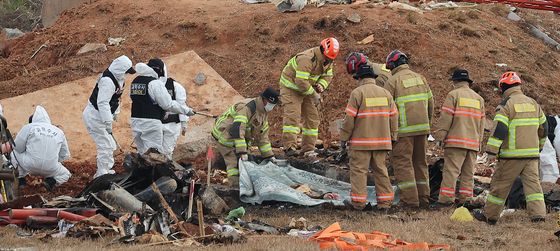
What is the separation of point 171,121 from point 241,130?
2.23 metres

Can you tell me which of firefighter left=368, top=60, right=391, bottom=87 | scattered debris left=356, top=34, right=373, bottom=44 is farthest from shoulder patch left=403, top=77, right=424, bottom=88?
scattered debris left=356, top=34, right=373, bottom=44

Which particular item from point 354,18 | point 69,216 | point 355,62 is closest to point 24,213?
point 69,216

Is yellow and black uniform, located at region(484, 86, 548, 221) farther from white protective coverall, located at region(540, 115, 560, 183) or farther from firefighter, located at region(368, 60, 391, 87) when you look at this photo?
white protective coverall, located at region(540, 115, 560, 183)

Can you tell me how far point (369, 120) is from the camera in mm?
13836

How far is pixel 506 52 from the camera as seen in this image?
71.9 feet

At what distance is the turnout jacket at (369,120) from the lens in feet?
45.2

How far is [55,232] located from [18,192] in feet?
13.3

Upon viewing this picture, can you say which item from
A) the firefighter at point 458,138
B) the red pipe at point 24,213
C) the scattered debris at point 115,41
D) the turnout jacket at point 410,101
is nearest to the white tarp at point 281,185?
the firefighter at point 458,138

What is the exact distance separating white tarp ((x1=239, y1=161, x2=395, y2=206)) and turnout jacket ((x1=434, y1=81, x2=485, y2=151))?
137 cm

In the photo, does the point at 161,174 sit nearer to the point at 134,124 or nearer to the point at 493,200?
the point at 134,124

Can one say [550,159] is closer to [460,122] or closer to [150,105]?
[460,122]

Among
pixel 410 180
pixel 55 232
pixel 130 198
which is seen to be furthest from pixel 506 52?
pixel 55 232

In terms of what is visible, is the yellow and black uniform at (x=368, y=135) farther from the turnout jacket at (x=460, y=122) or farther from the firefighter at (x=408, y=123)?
the turnout jacket at (x=460, y=122)

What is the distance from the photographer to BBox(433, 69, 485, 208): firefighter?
14.2m
